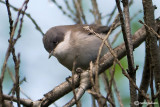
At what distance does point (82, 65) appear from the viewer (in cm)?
378

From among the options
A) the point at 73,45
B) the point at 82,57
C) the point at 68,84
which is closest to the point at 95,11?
the point at 73,45

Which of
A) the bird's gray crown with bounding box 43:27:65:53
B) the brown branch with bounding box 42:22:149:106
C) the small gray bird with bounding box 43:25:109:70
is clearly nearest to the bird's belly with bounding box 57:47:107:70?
the small gray bird with bounding box 43:25:109:70

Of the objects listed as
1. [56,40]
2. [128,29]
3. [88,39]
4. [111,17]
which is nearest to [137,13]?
[111,17]

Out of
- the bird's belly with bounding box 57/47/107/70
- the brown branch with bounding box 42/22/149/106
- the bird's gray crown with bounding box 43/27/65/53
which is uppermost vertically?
the bird's gray crown with bounding box 43/27/65/53

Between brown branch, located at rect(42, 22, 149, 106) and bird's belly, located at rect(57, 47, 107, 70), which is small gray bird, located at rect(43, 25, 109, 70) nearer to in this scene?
bird's belly, located at rect(57, 47, 107, 70)

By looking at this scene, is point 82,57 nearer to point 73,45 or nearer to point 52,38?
point 73,45

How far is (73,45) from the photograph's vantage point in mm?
3826

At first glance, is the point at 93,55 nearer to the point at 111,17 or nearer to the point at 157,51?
the point at 111,17

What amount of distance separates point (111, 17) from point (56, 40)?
0.75 meters

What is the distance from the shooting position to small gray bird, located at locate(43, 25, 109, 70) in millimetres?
3756

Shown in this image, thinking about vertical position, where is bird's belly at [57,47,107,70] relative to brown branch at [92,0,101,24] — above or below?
below

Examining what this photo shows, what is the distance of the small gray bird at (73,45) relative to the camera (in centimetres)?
376

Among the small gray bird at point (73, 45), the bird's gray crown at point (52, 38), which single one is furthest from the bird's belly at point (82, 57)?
the bird's gray crown at point (52, 38)

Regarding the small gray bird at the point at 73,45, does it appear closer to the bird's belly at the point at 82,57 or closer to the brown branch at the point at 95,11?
the bird's belly at the point at 82,57
